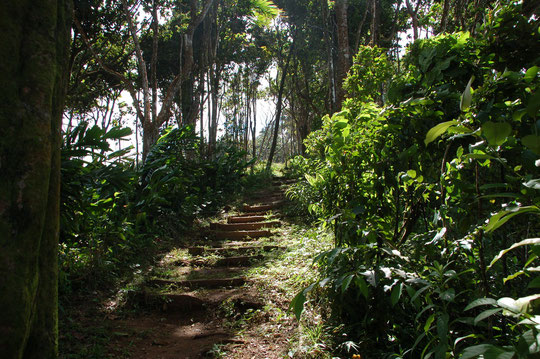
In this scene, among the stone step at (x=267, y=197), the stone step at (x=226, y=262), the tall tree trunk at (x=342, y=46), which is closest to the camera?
the stone step at (x=226, y=262)

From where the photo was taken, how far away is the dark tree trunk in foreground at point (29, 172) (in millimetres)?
1204

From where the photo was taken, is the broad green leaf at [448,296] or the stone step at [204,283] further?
the stone step at [204,283]

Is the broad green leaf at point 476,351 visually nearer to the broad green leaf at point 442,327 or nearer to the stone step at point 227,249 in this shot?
the broad green leaf at point 442,327

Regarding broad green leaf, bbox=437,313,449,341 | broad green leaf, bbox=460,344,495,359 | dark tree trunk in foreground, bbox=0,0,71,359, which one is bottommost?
broad green leaf, bbox=437,313,449,341

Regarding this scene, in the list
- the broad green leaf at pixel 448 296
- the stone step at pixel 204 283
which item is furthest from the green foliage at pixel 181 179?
the broad green leaf at pixel 448 296

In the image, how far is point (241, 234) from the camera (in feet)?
19.9

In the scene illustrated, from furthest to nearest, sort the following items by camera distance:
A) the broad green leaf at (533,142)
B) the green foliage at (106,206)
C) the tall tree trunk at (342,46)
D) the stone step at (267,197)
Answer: the stone step at (267,197) → the tall tree trunk at (342,46) → the green foliage at (106,206) → the broad green leaf at (533,142)

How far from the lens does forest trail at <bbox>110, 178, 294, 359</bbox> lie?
8.64ft

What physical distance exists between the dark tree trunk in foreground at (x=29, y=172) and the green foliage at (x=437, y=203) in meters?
1.05

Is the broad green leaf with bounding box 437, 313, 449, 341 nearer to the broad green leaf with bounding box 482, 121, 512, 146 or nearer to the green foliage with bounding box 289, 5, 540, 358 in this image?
the green foliage with bounding box 289, 5, 540, 358

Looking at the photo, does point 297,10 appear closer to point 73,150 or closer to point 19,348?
point 73,150

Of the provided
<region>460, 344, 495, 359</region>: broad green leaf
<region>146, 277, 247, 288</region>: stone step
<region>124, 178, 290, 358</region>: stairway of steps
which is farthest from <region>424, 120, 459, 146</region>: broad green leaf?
<region>146, 277, 247, 288</region>: stone step

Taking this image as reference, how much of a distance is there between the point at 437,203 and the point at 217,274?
9.91 ft

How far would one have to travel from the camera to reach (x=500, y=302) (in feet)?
2.68
